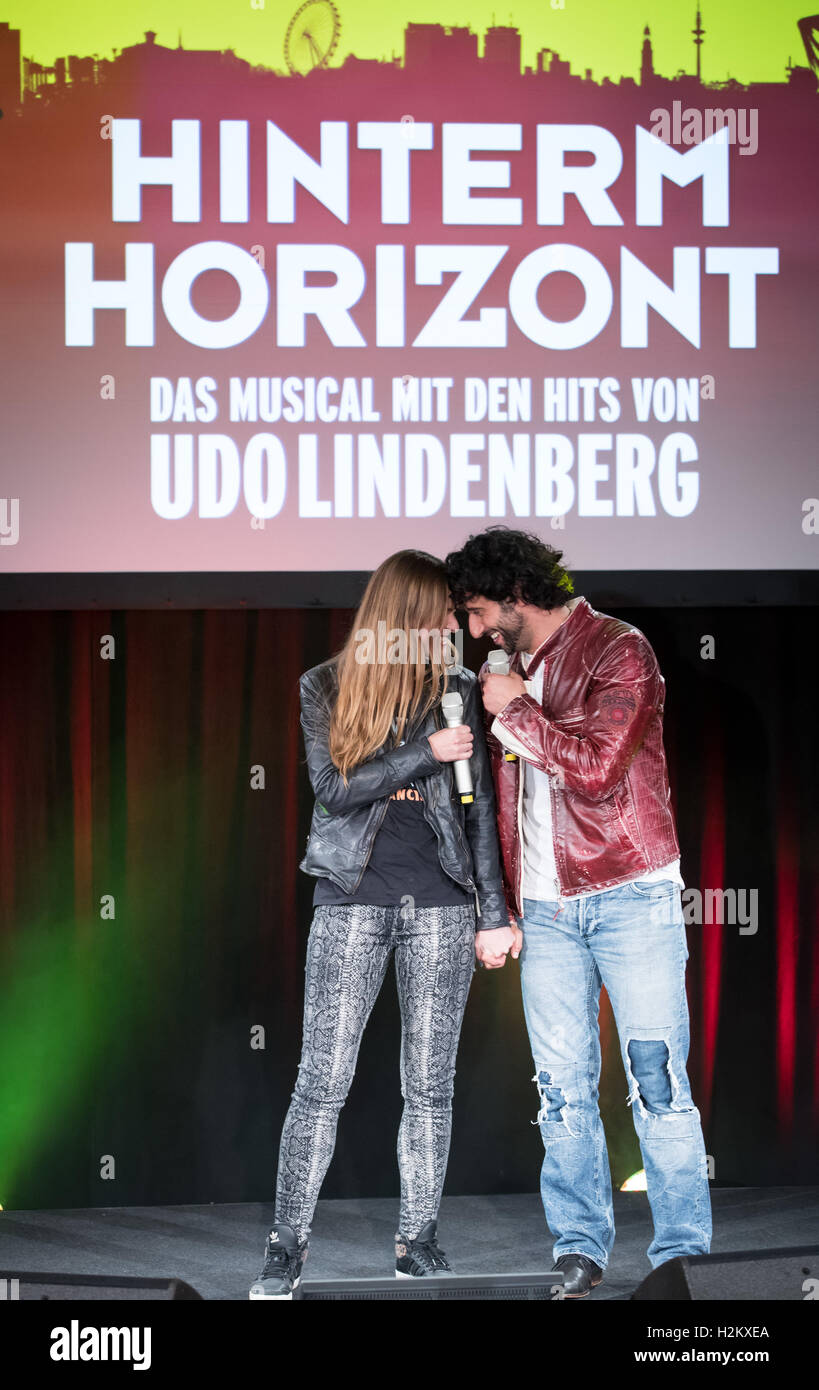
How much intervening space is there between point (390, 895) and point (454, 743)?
0.35m

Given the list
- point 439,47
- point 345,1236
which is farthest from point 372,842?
point 439,47

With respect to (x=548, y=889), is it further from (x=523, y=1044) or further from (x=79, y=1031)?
(x=79, y=1031)

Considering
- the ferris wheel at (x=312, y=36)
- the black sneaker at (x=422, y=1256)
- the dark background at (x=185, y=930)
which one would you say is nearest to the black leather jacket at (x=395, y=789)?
the black sneaker at (x=422, y=1256)

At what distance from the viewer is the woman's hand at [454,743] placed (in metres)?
2.36

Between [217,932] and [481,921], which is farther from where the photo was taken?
[217,932]

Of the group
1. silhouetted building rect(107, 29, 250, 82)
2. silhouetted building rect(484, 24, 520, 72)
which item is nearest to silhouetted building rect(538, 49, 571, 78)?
silhouetted building rect(484, 24, 520, 72)

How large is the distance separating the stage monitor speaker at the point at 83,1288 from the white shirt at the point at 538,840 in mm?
1209

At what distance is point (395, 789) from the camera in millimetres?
2416

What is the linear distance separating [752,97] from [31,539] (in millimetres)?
2355

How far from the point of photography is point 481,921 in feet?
8.21

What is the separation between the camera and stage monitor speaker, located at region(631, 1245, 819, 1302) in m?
1.46

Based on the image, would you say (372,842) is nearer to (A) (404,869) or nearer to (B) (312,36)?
(A) (404,869)

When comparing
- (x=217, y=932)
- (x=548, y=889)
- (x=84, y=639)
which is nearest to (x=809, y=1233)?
(x=548, y=889)
